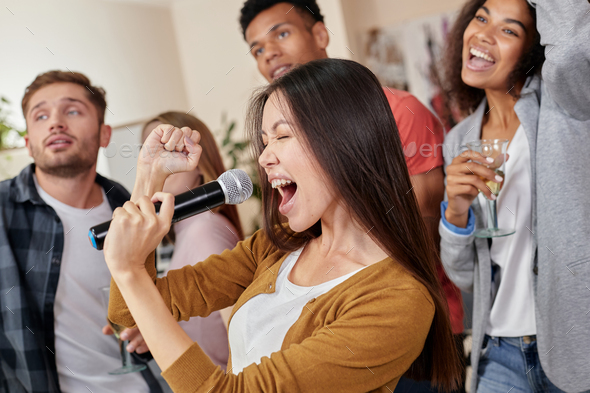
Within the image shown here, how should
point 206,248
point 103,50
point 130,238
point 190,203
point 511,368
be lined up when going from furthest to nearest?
point 103,50
point 206,248
point 511,368
point 190,203
point 130,238

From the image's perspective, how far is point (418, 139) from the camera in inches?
52.7

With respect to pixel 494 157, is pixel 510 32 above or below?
above

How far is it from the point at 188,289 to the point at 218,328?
60cm

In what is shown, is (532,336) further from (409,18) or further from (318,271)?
(409,18)

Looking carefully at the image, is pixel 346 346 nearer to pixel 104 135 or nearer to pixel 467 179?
pixel 467 179

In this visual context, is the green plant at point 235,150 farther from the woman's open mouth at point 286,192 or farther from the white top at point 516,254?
the woman's open mouth at point 286,192

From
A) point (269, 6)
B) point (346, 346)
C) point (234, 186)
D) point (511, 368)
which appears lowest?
point (511, 368)

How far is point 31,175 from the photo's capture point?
146cm

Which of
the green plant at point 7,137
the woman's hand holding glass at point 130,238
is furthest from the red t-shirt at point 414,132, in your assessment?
the green plant at point 7,137

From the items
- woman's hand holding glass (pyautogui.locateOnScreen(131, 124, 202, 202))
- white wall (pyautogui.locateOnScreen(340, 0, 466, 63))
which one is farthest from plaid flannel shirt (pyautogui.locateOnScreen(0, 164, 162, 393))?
white wall (pyautogui.locateOnScreen(340, 0, 466, 63))

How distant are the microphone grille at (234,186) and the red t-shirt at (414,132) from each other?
1.77ft

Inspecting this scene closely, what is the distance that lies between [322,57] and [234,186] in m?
0.88

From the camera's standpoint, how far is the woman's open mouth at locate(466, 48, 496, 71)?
1324 mm

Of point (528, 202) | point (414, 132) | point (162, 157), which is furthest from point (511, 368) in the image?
point (162, 157)
